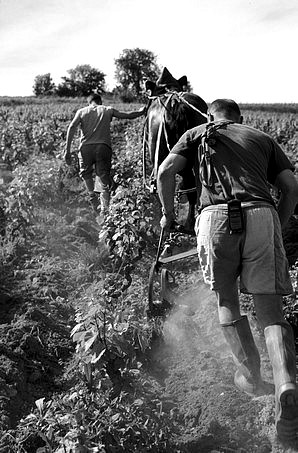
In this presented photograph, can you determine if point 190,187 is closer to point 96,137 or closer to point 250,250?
point 250,250

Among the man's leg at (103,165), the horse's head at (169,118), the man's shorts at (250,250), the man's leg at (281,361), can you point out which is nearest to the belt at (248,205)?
the man's shorts at (250,250)

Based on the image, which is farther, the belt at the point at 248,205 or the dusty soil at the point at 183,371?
the dusty soil at the point at 183,371

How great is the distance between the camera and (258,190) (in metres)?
3.38

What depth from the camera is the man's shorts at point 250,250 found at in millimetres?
3330

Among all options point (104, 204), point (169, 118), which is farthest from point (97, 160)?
point (169, 118)

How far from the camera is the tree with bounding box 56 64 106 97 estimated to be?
76.9 m

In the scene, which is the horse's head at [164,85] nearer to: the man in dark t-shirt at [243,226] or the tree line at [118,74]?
the man in dark t-shirt at [243,226]

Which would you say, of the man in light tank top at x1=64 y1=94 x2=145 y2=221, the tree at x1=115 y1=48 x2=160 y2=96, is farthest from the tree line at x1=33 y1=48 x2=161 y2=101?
the man in light tank top at x1=64 y1=94 x2=145 y2=221

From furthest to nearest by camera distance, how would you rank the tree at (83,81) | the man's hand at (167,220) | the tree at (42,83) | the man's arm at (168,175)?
1. the tree at (42,83)
2. the tree at (83,81)
3. the man's hand at (167,220)
4. the man's arm at (168,175)

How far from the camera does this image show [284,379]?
305 centimetres

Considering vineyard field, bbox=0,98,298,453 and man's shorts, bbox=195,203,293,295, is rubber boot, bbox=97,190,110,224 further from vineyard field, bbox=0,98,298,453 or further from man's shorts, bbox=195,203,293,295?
man's shorts, bbox=195,203,293,295

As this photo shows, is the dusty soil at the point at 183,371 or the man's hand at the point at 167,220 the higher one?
the man's hand at the point at 167,220

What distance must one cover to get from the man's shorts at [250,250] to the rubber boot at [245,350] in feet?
0.76

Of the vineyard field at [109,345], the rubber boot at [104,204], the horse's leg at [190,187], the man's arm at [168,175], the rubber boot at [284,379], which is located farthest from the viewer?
the rubber boot at [104,204]
